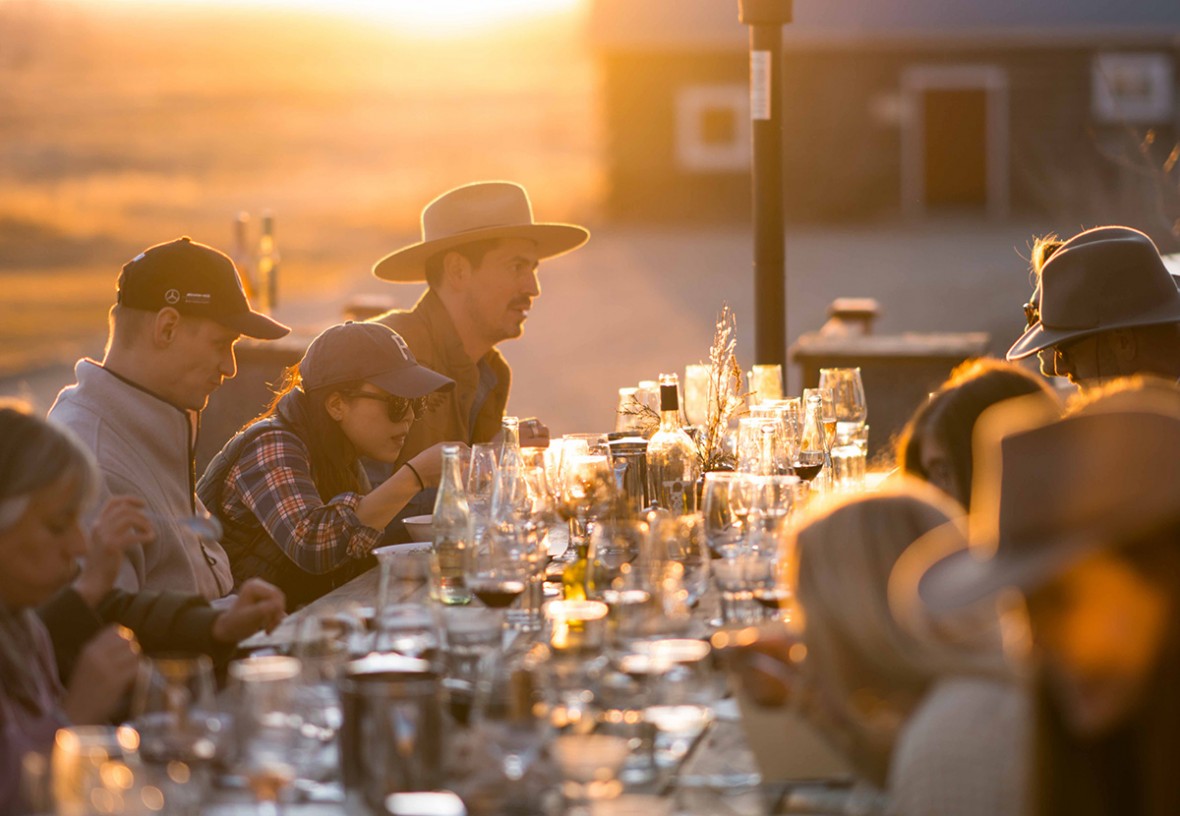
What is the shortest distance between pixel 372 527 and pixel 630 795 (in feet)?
7.36

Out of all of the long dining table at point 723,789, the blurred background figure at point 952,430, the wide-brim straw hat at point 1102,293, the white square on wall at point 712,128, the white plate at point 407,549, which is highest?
the white square on wall at point 712,128

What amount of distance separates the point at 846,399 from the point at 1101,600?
3.98m

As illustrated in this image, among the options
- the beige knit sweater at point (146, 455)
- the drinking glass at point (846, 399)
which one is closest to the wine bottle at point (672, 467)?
the drinking glass at point (846, 399)

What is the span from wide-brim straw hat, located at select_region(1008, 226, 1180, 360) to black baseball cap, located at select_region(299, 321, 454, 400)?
1.73 m

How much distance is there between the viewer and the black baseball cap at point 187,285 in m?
4.28

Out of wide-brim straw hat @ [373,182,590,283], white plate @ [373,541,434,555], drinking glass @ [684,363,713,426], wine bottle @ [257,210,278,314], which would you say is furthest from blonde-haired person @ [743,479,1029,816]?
wine bottle @ [257,210,278,314]

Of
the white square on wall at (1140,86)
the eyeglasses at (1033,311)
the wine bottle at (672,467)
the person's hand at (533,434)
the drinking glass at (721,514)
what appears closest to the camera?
the drinking glass at (721,514)

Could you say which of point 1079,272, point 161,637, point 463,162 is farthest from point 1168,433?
point 463,162

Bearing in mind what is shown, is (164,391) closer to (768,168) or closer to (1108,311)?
(1108,311)

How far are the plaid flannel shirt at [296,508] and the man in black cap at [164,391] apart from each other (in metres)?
0.18

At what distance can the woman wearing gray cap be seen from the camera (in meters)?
4.57

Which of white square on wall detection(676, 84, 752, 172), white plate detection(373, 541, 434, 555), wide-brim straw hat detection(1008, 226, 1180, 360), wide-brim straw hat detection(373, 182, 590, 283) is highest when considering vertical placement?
white square on wall detection(676, 84, 752, 172)

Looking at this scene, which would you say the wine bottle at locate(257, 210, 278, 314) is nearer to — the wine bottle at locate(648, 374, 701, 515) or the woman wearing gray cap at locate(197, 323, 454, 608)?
the woman wearing gray cap at locate(197, 323, 454, 608)

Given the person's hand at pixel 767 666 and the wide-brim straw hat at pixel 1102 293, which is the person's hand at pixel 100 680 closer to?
the person's hand at pixel 767 666
